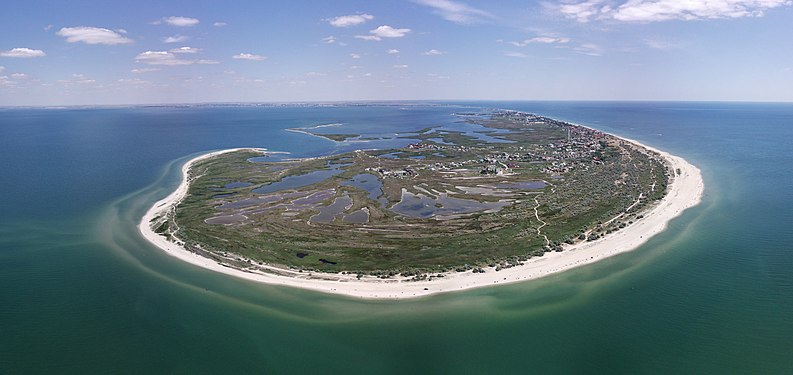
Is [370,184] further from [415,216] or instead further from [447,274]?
[447,274]

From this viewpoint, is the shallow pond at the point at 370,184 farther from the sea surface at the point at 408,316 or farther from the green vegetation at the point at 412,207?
the sea surface at the point at 408,316

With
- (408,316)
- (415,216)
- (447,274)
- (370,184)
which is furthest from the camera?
(370,184)

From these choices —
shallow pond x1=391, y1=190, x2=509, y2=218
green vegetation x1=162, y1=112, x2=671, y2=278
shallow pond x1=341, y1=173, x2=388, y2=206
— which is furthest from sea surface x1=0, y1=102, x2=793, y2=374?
shallow pond x1=341, y1=173, x2=388, y2=206

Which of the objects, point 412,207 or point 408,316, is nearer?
point 408,316

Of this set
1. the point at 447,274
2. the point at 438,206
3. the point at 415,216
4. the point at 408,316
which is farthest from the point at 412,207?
the point at 408,316

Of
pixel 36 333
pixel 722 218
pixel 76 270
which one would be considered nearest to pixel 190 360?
pixel 36 333
